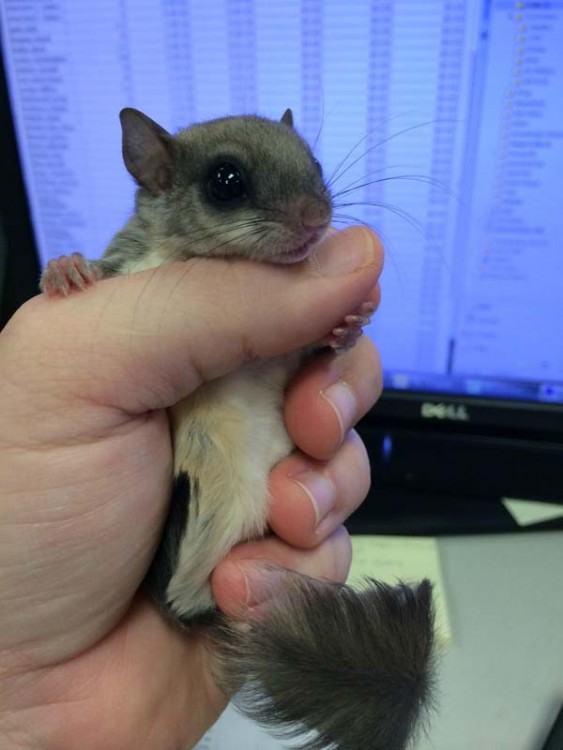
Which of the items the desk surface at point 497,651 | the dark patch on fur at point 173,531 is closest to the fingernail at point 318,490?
the dark patch on fur at point 173,531

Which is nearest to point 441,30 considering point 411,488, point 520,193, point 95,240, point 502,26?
point 502,26

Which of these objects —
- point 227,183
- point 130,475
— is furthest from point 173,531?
point 227,183

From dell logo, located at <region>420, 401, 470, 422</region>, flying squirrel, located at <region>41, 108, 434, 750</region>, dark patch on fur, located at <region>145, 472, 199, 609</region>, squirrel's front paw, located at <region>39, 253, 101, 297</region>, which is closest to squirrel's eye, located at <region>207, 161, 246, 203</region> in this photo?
flying squirrel, located at <region>41, 108, 434, 750</region>

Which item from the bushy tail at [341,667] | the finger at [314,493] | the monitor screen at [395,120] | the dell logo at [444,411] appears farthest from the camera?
the dell logo at [444,411]

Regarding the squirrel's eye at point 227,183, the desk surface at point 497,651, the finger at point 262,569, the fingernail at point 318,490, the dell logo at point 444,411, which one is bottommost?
the desk surface at point 497,651

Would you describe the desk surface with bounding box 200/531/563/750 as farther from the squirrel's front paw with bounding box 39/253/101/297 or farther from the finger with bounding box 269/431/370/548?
the squirrel's front paw with bounding box 39/253/101/297

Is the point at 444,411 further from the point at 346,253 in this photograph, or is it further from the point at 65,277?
the point at 65,277

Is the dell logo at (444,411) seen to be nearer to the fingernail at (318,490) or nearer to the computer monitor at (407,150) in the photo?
the computer monitor at (407,150)
